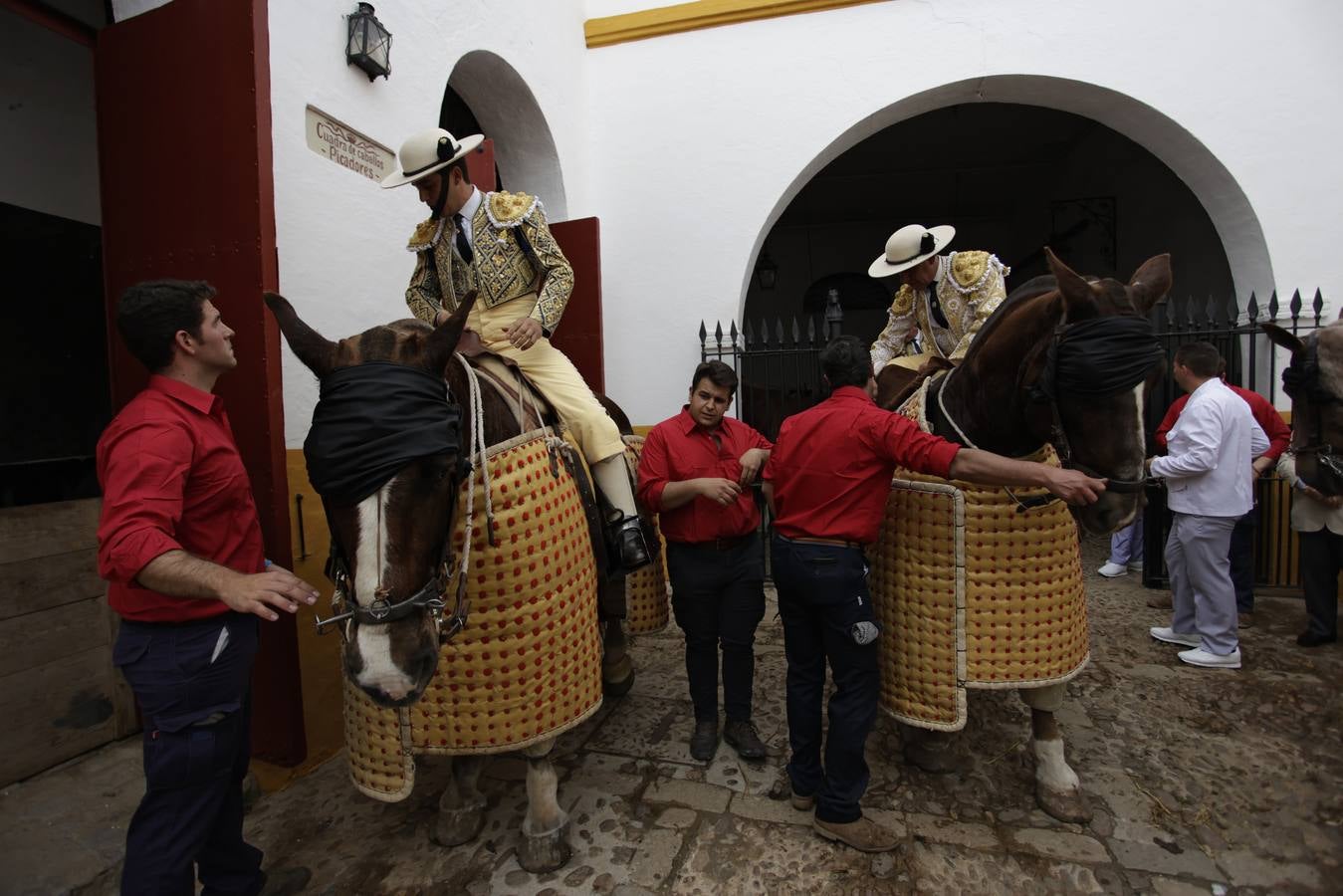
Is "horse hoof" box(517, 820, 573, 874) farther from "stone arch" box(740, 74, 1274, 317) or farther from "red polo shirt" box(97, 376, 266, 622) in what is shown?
"stone arch" box(740, 74, 1274, 317)

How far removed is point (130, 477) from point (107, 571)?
241 millimetres

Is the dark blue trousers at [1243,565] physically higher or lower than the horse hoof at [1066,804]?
higher

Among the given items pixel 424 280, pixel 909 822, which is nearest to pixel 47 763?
pixel 424 280

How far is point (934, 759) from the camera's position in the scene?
288 cm

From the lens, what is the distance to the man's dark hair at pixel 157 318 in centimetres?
193

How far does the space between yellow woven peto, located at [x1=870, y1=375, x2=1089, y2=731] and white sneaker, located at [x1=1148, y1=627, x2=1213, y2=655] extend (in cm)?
258

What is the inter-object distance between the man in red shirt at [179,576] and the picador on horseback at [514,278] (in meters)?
1.00

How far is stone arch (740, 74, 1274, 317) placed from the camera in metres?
5.39

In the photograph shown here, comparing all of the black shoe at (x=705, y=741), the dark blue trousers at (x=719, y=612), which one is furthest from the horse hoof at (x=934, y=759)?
the black shoe at (x=705, y=741)

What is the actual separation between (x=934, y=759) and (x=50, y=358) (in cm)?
462

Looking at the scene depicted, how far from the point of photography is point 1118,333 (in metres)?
1.95

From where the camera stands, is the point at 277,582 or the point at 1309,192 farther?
the point at 1309,192

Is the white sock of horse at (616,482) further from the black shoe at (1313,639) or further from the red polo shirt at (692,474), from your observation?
the black shoe at (1313,639)

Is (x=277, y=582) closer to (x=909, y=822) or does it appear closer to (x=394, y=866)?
(x=394, y=866)
